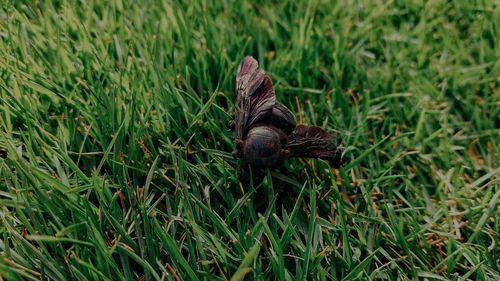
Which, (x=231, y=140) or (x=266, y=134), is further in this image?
(x=231, y=140)

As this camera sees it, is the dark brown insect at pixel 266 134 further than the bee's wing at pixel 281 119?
No

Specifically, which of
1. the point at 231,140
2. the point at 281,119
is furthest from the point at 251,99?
the point at 231,140

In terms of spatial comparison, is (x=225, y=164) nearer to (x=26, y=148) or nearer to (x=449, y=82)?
(x=26, y=148)

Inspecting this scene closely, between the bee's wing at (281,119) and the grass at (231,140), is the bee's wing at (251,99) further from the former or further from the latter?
the grass at (231,140)

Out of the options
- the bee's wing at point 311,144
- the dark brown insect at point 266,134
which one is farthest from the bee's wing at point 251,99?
the bee's wing at point 311,144

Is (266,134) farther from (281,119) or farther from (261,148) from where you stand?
(281,119)

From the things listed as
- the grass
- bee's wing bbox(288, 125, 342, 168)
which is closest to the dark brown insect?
bee's wing bbox(288, 125, 342, 168)

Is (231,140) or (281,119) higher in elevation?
(281,119)

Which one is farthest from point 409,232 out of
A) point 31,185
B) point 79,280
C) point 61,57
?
point 61,57
